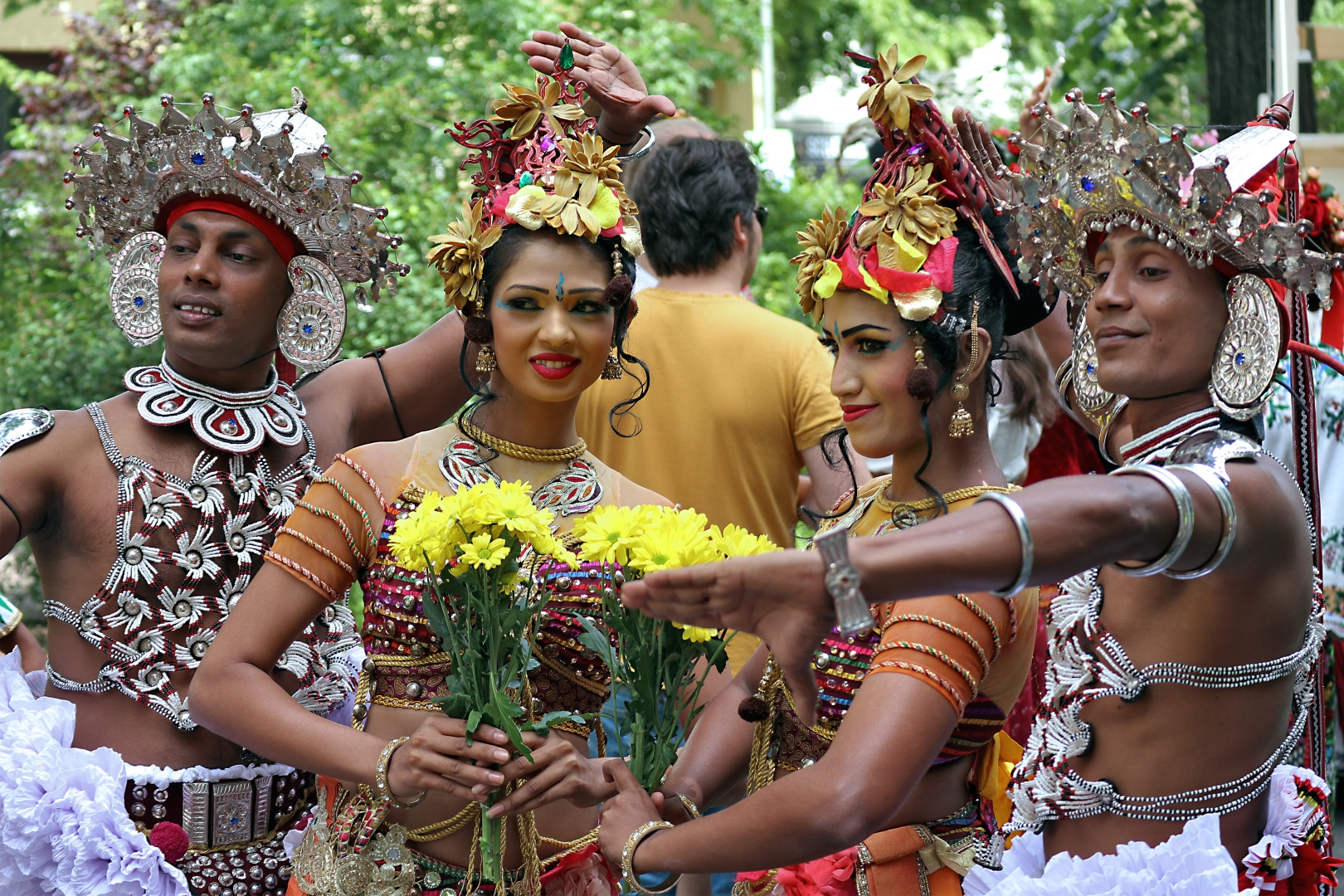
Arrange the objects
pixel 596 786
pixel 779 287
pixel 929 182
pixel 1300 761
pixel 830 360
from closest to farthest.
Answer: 1. pixel 596 786
2. pixel 929 182
3. pixel 830 360
4. pixel 1300 761
5. pixel 779 287

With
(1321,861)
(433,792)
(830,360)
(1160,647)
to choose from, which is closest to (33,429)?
(433,792)

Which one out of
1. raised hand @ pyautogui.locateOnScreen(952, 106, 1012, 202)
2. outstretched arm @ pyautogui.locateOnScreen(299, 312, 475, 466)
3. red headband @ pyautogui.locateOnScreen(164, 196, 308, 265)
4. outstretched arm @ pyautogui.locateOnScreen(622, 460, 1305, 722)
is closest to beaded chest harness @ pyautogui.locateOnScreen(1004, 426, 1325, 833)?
outstretched arm @ pyautogui.locateOnScreen(622, 460, 1305, 722)

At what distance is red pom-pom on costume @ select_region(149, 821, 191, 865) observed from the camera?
2803 mm

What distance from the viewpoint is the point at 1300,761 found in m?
4.49

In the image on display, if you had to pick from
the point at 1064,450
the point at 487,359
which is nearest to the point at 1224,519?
the point at 487,359

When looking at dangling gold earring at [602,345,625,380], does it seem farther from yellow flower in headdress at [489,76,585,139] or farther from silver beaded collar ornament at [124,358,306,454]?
silver beaded collar ornament at [124,358,306,454]

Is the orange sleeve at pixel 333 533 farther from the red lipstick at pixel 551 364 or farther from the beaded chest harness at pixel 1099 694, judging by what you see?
the beaded chest harness at pixel 1099 694

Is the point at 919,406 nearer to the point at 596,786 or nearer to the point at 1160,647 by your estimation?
the point at 1160,647

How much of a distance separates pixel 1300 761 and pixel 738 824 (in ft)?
10.1

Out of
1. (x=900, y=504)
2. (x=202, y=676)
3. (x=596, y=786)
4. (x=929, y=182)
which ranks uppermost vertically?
(x=929, y=182)

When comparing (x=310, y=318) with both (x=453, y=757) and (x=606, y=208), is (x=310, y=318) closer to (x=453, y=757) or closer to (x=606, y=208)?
(x=606, y=208)

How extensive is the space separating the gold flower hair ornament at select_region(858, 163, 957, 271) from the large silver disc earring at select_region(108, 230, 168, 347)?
67.7 inches

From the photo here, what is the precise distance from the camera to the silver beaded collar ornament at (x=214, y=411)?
304 cm

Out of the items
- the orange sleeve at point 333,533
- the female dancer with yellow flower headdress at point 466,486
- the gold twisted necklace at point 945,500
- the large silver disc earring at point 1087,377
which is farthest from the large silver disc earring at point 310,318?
the large silver disc earring at point 1087,377
